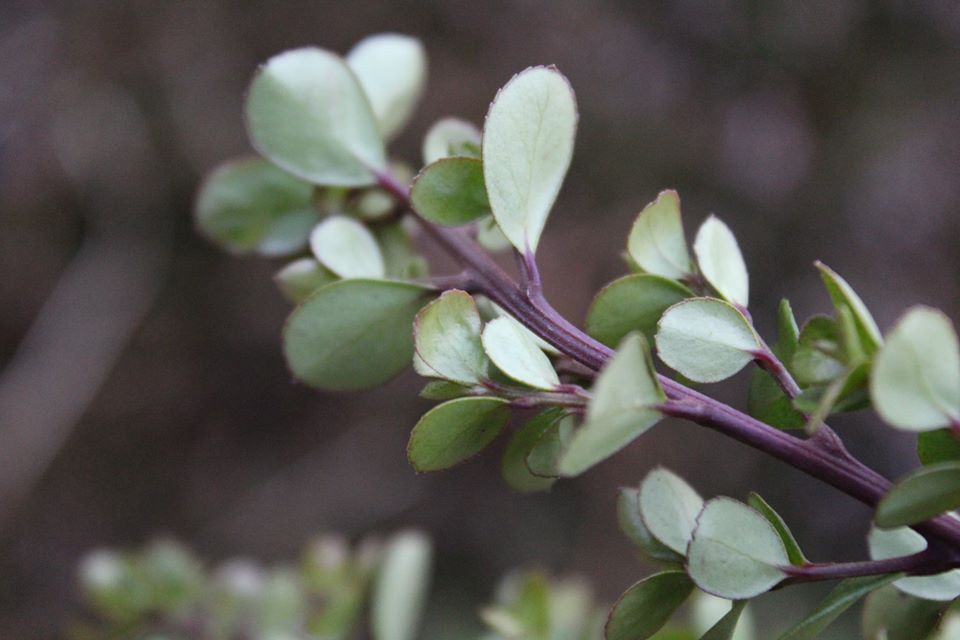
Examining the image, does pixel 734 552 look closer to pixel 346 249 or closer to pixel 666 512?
pixel 666 512

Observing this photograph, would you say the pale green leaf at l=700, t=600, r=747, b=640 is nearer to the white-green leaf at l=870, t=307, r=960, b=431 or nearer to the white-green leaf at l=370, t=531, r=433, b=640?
the white-green leaf at l=870, t=307, r=960, b=431

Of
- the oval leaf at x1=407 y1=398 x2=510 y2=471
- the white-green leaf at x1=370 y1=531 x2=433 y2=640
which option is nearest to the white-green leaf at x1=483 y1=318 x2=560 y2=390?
the oval leaf at x1=407 y1=398 x2=510 y2=471

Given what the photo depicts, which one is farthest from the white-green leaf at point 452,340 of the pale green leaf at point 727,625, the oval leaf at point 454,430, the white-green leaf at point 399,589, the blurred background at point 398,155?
the blurred background at point 398,155

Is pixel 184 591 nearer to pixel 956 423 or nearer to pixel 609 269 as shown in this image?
pixel 956 423

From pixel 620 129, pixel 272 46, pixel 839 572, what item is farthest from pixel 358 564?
pixel 272 46

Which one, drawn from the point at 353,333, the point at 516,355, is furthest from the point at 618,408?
the point at 353,333

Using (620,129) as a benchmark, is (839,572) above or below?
above

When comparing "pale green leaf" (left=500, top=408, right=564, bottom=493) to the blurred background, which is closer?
"pale green leaf" (left=500, top=408, right=564, bottom=493)
